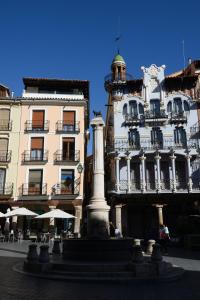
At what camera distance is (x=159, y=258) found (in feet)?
35.0

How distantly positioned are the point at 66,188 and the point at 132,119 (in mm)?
10153

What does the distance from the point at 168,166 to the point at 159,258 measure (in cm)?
2325

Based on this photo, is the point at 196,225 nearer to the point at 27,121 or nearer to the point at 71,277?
the point at 71,277

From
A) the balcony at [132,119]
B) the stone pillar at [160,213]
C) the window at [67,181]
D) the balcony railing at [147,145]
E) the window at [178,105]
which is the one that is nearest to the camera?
the stone pillar at [160,213]

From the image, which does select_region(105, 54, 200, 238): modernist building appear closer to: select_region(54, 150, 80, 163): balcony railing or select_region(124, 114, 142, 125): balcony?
select_region(124, 114, 142, 125): balcony

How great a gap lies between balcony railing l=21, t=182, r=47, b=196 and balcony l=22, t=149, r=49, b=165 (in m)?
2.24

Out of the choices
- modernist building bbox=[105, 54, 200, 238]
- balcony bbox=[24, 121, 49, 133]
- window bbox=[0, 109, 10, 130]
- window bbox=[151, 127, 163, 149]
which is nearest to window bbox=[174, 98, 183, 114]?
modernist building bbox=[105, 54, 200, 238]

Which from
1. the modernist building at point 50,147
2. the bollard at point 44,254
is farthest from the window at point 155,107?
the bollard at point 44,254

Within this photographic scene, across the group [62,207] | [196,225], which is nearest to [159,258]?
[196,225]

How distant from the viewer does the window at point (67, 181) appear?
3262cm

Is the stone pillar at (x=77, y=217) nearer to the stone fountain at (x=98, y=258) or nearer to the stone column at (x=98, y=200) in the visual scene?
the stone fountain at (x=98, y=258)

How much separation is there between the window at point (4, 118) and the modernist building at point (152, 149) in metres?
11.2

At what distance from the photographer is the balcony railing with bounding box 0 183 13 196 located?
31.8 metres

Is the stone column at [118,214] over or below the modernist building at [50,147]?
below
